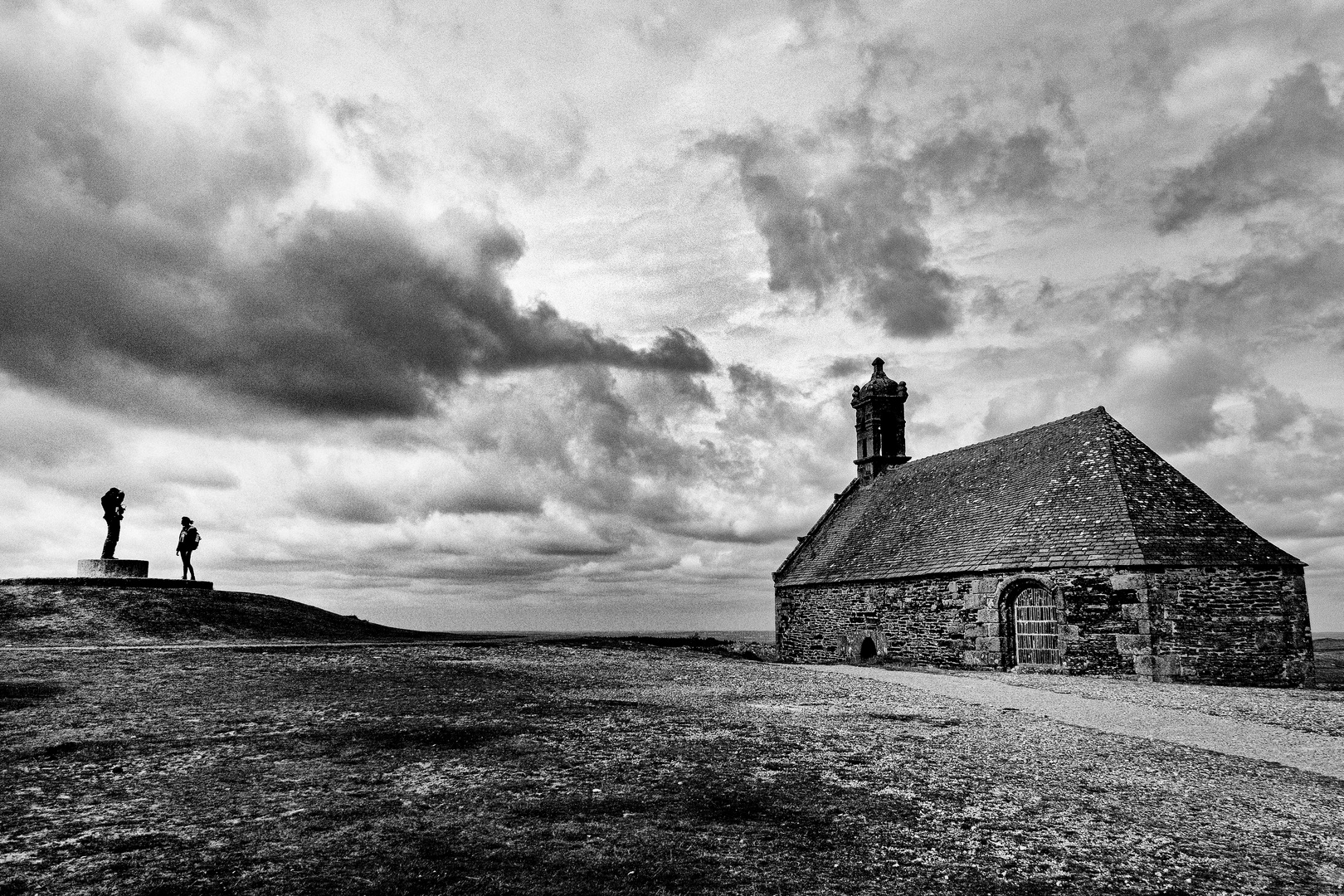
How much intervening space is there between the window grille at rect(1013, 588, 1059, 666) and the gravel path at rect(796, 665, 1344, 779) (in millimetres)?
5269

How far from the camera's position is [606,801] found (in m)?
6.46

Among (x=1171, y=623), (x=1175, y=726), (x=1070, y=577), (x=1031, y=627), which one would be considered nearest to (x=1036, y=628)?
(x=1031, y=627)

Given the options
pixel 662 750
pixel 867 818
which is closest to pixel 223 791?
pixel 662 750

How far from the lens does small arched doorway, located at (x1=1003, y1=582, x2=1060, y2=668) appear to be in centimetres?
2116

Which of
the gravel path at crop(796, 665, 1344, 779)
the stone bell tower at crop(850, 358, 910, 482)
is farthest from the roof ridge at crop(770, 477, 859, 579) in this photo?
the gravel path at crop(796, 665, 1344, 779)

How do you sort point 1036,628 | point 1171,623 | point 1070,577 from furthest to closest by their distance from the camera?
point 1036,628, point 1070,577, point 1171,623

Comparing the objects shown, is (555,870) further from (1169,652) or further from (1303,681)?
(1303,681)

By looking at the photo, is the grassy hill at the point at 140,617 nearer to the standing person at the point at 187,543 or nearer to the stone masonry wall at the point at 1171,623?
the standing person at the point at 187,543

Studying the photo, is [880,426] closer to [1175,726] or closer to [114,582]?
[1175,726]

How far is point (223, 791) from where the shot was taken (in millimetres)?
6406

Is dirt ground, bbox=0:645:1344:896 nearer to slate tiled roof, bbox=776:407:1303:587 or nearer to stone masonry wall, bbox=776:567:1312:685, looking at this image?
stone masonry wall, bbox=776:567:1312:685

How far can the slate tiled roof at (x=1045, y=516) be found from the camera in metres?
20.9

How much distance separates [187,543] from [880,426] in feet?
92.6

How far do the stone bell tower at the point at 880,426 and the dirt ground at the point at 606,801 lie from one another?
2570 cm
